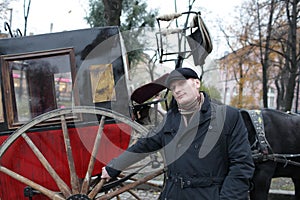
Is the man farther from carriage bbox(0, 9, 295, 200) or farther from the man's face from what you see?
carriage bbox(0, 9, 295, 200)

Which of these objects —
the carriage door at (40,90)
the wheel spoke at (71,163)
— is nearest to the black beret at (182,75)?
the wheel spoke at (71,163)

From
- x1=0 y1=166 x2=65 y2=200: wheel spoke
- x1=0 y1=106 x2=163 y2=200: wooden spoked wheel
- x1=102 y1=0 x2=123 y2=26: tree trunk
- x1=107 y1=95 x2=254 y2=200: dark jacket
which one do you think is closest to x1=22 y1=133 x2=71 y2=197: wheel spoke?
x1=0 y1=106 x2=163 y2=200: wooden spoked wheel

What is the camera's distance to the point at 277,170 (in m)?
3.95

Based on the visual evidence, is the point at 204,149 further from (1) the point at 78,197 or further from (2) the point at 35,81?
(2) the point at 35,81

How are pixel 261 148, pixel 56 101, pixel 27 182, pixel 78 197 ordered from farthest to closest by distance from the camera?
pixel 56 101
pixel 261 148
pixel 27 182
pixel 78 197

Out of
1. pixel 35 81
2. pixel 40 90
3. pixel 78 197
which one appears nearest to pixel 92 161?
pixel 78 197

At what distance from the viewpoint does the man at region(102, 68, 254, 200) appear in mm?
2264

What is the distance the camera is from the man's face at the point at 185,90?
2365 mm

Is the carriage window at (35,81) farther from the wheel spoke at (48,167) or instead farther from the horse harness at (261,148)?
the horse harness at (261,148)

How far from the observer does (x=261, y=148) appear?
3586 millimetres

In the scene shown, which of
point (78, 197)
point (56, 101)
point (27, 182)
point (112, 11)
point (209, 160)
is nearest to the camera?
point (209, 160)

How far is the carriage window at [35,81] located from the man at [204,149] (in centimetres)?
161

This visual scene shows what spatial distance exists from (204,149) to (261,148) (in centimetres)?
150

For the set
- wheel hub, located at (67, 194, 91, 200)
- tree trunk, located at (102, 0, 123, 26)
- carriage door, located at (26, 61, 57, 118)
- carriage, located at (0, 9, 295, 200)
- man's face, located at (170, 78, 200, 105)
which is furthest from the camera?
tree trunk, located at (102, 0, 123, 26)
